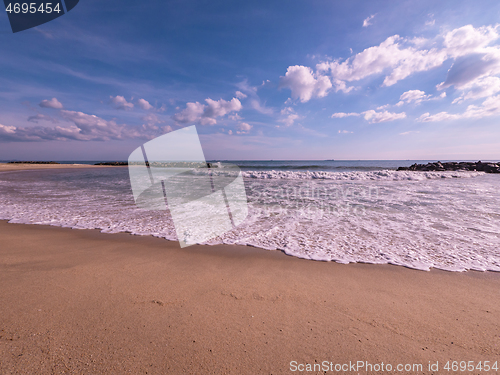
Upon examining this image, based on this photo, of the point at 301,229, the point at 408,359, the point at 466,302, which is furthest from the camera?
the point at 301,229

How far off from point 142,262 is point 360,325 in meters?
2.70

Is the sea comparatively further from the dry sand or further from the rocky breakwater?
the rocky breakwater

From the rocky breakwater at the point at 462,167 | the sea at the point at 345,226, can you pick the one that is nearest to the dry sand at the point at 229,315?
the sea at the point at 345,226

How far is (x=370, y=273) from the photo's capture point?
253 cm

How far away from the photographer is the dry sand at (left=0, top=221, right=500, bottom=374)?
142 centimetres

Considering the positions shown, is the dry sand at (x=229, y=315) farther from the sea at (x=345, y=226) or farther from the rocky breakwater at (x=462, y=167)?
the rocky breakwater at (x=462, y=167)

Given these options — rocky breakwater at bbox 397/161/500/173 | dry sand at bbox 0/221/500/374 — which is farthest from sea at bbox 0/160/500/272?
rocky breakwater at bbox 397/161/500/173

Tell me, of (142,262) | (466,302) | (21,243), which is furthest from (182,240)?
(466,302)

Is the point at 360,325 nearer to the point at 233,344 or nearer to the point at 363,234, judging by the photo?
the point at 233,344

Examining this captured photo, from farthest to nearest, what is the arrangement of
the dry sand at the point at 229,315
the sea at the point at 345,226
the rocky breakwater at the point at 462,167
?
the rocky breakwater at the point at 462,167 → the sea at the point at 345,226 → the dry sand at the point at 229,315

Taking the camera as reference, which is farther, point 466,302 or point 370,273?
point 370,273

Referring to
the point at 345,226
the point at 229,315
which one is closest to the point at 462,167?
the point at 345,226

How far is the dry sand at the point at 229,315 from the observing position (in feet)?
4.65

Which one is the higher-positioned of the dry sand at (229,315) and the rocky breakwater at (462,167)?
the rocky breakwater at (462,167)
